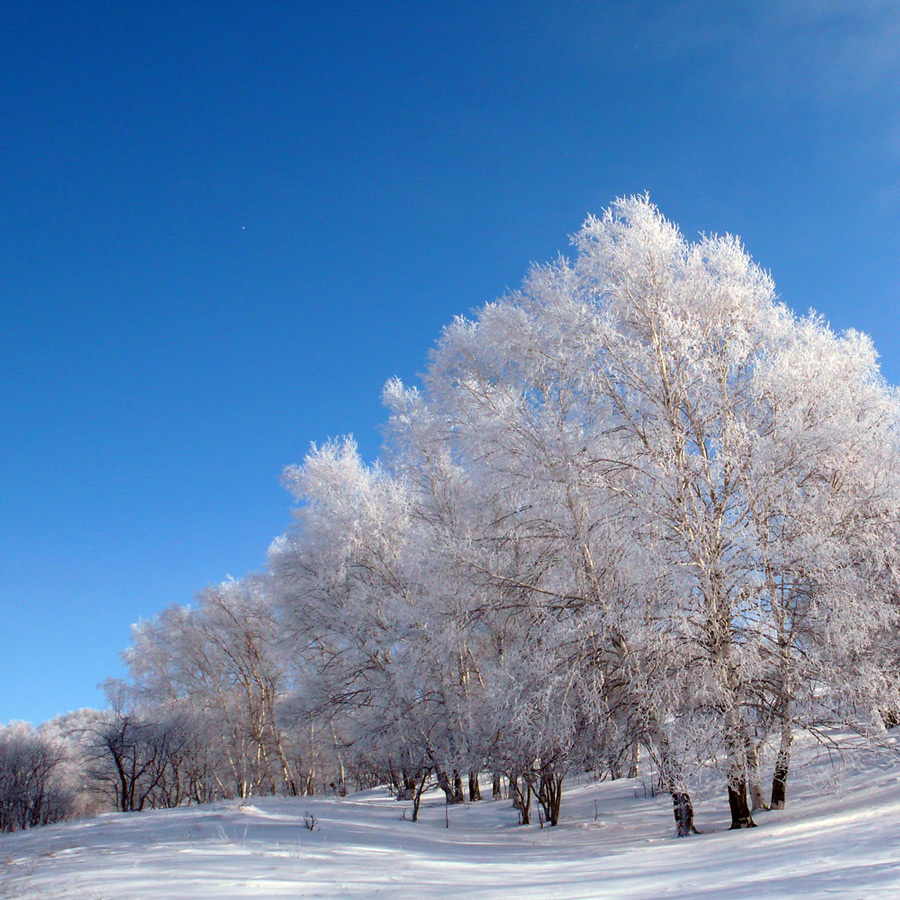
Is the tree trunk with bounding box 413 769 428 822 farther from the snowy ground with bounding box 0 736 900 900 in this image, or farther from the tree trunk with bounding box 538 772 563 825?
the tree trunk with bounding box 538 772 563 825

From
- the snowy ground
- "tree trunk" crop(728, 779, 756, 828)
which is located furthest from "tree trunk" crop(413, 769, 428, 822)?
"tree trunk" crop(728, 779, 756, 828)

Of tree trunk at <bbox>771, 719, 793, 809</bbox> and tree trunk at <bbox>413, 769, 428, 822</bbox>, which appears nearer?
tree trunk at <bbox>771, 719, 793, 809</bbox>

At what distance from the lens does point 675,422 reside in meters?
9.75

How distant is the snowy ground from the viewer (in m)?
5.20

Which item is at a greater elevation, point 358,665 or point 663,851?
point 358,665

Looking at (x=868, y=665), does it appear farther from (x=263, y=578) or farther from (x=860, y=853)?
(x=263, y=578)

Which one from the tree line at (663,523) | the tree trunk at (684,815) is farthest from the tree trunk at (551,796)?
the tree trunk at (684,815)

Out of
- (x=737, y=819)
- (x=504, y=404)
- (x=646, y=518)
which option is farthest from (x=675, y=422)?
(x=737, y=819)

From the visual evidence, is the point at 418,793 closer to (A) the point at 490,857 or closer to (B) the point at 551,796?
(B) the point at 551,796

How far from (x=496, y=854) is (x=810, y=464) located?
685 cm

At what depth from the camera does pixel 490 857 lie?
9.05 meters

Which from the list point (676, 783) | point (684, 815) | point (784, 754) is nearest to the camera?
point (676, 783)

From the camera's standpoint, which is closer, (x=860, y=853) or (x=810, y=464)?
(x=860, y=853)

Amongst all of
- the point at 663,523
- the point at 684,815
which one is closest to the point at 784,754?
the point at 684,815
